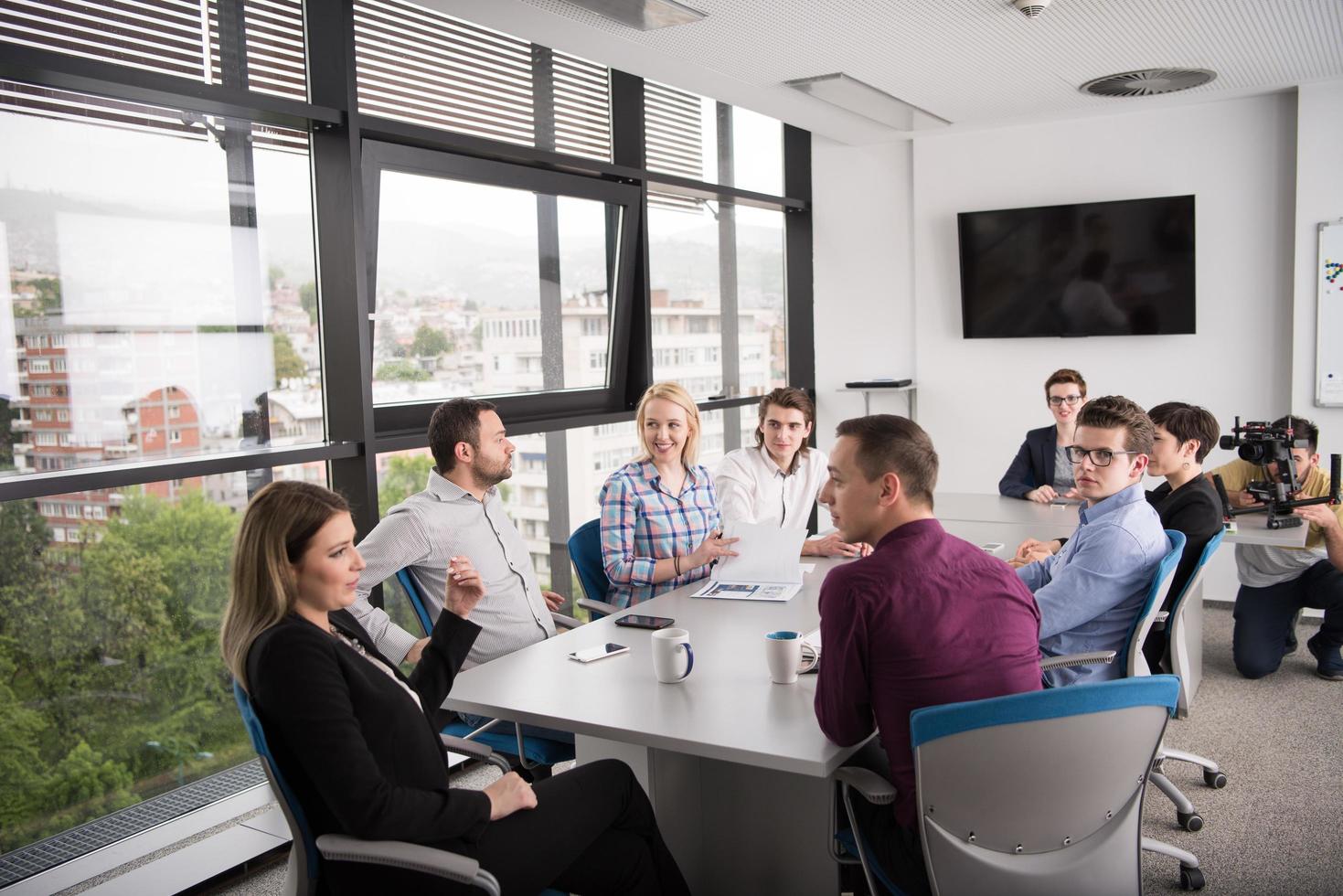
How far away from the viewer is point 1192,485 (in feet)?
11.3

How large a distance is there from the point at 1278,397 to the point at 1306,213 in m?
1.02

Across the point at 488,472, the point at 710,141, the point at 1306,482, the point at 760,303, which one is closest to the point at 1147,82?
the point at 1306,482

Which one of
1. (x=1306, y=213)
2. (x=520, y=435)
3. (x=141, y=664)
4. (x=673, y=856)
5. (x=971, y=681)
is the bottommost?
(x=673, y=856)

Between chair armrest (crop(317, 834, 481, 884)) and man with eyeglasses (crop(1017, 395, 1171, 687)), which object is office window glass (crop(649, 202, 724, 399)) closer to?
man with eyeglasses (crop(1017, 395, 1171, 687))

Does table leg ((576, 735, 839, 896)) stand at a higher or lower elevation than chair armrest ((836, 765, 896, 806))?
lower

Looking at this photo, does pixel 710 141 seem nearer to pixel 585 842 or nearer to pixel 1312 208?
pixel 1312 208

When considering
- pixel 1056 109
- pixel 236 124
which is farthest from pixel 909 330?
pixel 236 124

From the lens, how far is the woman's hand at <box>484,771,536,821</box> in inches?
81.0

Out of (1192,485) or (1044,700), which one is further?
(1192,485)

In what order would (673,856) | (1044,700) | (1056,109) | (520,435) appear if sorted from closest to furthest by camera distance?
(1044,700)
(673,856)
(520,435)
(1056,109)

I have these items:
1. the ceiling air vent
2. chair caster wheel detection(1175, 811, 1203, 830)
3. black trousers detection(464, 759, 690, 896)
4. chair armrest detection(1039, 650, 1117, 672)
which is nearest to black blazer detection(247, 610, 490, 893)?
black trousers detection(464, 759, 690, 896)

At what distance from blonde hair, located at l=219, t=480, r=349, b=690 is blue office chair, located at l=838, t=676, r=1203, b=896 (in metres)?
1.13

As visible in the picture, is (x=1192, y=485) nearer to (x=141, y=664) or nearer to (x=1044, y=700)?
(x=1044, y=700)

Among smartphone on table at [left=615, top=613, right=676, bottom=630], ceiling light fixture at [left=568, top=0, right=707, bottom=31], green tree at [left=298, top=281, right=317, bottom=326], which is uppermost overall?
ceiling light fixture at [left=568, top=0, right=707, bottom=31]
